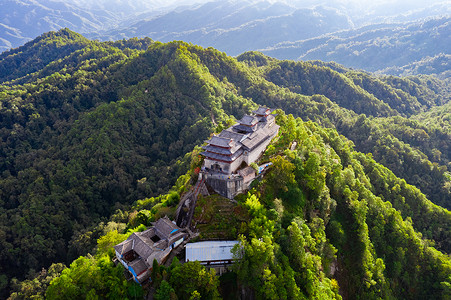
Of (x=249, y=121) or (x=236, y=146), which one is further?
(x=249, y=121)

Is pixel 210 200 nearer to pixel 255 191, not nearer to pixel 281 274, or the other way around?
pixel 255 191

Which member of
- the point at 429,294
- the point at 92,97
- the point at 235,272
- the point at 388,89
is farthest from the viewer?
the point at 388,89

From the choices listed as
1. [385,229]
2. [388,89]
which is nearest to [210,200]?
[385,229]

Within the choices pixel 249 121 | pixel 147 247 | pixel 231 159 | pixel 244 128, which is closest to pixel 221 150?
pixel 231 159

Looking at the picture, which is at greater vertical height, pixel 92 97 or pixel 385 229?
pixel 92 97

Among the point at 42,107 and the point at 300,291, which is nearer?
the point at 300,291

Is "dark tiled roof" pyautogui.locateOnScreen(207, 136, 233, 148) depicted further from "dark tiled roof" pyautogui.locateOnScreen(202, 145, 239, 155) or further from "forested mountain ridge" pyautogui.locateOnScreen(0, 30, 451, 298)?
"forested mountain ridge" pyautogui.locateOnScreen(0, 30, 451, 298)

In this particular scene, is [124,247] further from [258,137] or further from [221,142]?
[258,137]
